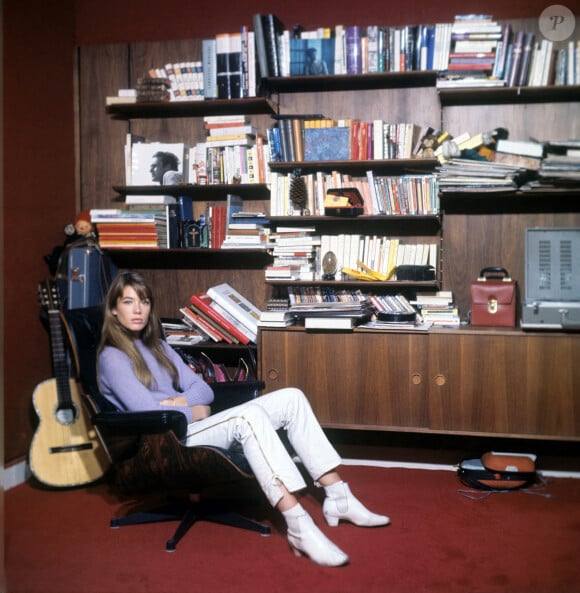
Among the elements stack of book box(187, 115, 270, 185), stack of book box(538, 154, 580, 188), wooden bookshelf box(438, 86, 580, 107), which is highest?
wooden bookshelf box(438, 86, 580, 107)

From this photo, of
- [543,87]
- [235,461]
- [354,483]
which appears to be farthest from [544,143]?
[235,461]

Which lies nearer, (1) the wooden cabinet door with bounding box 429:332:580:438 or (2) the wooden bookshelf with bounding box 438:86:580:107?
(1) the wooden cabinet door with bounding box 429:332:580:438

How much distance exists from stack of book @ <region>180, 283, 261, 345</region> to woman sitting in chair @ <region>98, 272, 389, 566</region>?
0.60 metres

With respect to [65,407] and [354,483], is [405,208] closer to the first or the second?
[354,483]

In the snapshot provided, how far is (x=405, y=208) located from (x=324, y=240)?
47cm

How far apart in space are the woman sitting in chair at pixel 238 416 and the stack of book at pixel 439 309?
3.21 ft

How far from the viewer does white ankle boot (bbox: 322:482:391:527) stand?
120 inches

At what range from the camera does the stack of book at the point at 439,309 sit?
376cm

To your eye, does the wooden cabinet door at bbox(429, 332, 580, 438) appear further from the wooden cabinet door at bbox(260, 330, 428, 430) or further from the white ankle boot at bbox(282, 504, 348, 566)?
the white ankle boot at bbox(282, 504, 348, 566)

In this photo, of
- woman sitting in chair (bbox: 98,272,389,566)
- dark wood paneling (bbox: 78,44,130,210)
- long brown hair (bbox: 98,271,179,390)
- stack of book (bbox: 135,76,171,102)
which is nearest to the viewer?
woman sitting in chair (bbox: 98,272,389,566)

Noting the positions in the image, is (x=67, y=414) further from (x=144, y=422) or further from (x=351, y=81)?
(x=351, y=81)

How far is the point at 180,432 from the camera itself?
112 inches

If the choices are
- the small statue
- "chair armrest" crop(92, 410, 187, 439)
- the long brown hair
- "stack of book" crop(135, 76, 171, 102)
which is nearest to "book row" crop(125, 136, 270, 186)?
"stack of book" crop(135, 76, 171, 102)

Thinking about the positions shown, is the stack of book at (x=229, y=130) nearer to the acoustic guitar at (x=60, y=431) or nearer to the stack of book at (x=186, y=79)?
the stack of book at (x=186, y=79)
